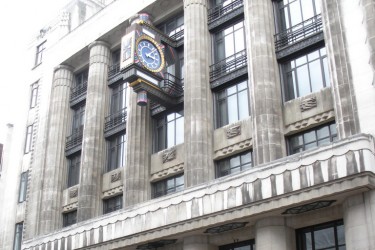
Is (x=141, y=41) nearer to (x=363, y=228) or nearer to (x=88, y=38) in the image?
(x=88, y=38)

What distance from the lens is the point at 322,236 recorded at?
22.4m

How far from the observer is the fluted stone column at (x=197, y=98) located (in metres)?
27.3

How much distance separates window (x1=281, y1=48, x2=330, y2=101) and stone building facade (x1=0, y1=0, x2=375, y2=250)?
6 cm

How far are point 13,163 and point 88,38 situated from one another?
12.7 meters

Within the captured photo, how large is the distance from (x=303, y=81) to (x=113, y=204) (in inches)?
569

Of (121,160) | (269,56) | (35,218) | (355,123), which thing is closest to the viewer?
(355,123)

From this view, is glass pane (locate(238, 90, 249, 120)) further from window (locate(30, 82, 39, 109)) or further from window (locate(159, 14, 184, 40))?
window (locate(30, 82, 39, 109))

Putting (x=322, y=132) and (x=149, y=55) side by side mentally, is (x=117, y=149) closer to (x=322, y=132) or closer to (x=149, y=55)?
(x=149, y=55)

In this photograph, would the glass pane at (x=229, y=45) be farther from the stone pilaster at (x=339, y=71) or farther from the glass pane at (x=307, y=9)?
the stone pilaster at (x=339, y=71)

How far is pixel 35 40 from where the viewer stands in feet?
160

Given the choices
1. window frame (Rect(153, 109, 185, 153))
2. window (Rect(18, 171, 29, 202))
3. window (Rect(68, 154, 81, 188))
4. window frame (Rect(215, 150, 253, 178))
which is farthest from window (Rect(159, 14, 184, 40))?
window (Rect(18, 171, 29, 202))

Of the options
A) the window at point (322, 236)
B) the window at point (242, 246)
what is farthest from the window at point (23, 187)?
the window at point (322, 236)

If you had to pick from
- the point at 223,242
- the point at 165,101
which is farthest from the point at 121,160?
the point at 223,242

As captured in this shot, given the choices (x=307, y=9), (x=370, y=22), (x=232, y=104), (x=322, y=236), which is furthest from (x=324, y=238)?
(x=307, y=9)
